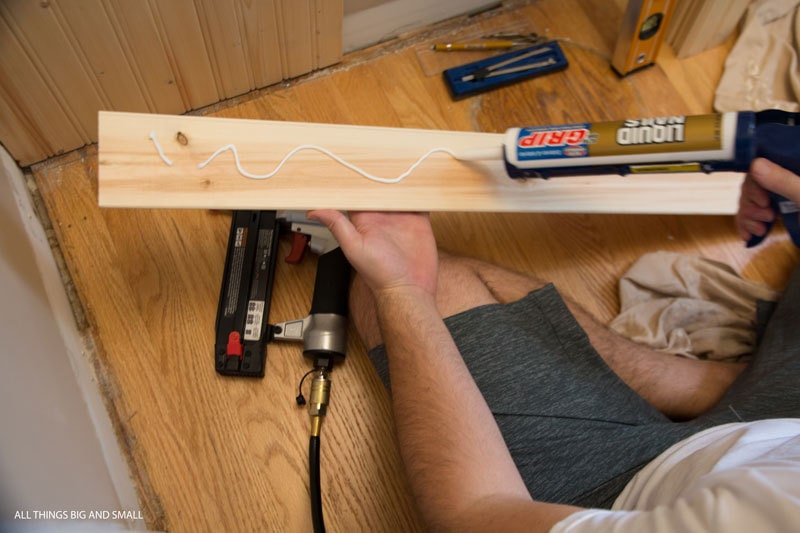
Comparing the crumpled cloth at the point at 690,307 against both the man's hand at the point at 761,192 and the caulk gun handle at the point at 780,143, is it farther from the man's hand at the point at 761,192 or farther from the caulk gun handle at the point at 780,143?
the caulk gun handle at the point at 780,143

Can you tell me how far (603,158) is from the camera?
2.69 ft

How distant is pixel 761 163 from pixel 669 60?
0.78m

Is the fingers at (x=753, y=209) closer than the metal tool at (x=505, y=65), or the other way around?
the fingers at (x=753, y=209)

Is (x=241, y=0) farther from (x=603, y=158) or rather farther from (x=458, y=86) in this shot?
(x=603, y=158)

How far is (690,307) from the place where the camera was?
1119 millimetres

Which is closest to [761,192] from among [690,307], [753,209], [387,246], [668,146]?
[753,209]

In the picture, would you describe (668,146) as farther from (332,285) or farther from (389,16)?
(389,16)

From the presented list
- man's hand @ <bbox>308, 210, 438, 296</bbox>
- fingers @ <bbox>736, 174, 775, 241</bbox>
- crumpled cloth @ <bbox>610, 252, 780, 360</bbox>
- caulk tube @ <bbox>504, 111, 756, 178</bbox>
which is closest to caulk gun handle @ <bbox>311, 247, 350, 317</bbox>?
man's hand @ <bbox>308, 210, 438, 296</bbox>

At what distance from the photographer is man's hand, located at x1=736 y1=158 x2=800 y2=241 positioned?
75 cm

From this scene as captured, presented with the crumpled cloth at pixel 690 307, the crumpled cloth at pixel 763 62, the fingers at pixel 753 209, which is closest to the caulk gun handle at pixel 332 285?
the crumpled cloth at pixel 690 307

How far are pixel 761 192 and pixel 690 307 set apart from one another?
0.34 metres

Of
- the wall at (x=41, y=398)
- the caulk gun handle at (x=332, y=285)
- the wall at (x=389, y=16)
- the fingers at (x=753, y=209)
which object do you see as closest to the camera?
the wall at (x=41, y=398)

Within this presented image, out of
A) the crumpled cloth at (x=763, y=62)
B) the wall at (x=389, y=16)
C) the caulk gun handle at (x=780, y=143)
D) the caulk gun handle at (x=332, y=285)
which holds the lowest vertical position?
the caulk gun handle at (x=332, y=285)

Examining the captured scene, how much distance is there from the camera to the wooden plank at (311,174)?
2.85 feet
